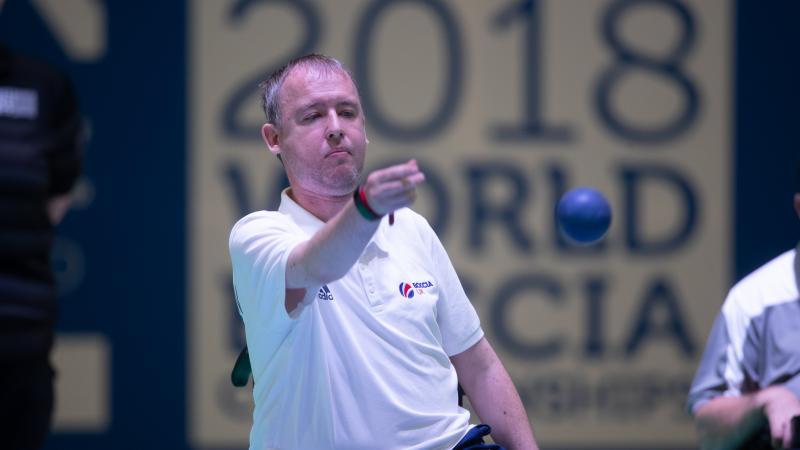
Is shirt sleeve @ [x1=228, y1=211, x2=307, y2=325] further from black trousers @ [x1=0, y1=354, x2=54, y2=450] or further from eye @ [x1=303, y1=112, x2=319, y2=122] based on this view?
black trousers @ [x1=0, y1=354, x2=54, y2=450]

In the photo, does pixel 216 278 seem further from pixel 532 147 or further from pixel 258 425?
pixel 258 425

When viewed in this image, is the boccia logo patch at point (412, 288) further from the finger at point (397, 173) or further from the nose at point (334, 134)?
the finger at point (397, 173)

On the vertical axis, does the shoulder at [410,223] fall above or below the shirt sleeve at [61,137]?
below

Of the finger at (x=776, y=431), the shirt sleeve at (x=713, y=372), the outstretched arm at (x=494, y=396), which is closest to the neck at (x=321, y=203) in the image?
the outstretched arm at (x=494, y=396)

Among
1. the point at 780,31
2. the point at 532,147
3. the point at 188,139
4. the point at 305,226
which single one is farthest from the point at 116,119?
the point at 780,31

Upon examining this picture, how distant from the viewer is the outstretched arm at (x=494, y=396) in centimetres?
316

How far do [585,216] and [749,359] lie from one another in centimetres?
76

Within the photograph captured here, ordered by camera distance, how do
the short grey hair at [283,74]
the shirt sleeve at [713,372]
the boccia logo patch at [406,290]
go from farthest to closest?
the shirt sleeve at [713,372], the short grey hair at [283,74], the boccia logo patch at [406,290]

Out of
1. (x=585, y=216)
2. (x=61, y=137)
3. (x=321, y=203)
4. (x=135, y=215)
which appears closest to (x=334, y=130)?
(x=321, y=203)

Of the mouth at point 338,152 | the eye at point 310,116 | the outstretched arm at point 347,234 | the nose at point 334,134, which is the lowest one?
the outstretched arm at point 347,234

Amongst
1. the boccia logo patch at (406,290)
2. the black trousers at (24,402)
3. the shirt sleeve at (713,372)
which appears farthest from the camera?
the shirt sleeve at (713,372)

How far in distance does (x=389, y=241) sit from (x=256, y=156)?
3.08 m

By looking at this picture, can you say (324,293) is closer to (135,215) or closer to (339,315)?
(339,315)

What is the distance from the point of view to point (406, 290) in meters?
3.01
